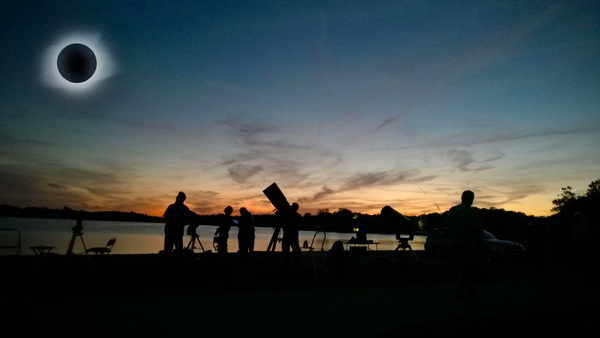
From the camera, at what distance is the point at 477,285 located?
27.7ft

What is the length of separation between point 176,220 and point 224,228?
2.41 metres

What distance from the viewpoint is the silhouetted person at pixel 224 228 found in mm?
11695

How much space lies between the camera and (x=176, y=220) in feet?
31.4

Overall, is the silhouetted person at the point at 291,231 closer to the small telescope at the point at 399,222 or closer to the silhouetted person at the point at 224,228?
the silhouetted person at the point at 224,228

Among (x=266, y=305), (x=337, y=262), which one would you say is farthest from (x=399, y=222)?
(x=266, y=305)

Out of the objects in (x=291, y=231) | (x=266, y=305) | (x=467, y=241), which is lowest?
(x=266, y=305)

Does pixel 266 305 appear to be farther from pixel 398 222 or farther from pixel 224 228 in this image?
pixel 398 222

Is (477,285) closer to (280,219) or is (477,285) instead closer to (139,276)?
(280,219)

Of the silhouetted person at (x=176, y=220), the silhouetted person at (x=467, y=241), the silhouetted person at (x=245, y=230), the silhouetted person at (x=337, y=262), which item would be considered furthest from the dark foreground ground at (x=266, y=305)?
the silhouetted person at (x=245, y=230)

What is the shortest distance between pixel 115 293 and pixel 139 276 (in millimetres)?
2384

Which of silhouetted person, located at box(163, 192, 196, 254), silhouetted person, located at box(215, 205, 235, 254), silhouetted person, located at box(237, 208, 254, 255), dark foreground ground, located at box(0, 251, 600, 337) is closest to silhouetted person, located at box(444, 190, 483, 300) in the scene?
dark foreground ground, located at box(0, 251, 600, 337)

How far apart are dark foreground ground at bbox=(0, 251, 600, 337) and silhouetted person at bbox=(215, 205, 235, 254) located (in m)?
2.23

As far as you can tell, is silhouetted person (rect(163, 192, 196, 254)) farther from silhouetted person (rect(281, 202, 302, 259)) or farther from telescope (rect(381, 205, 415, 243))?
telescope (rect(381, 205, 415, 243))

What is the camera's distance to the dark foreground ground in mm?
Result: 4102
